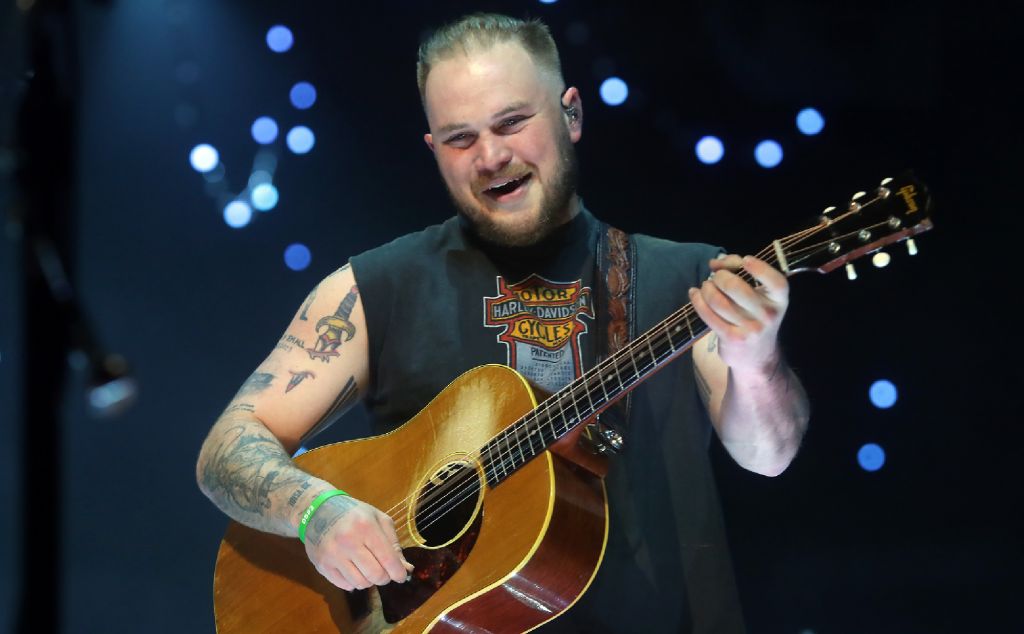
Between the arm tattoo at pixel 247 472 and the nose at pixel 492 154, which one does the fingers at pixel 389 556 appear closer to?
the arm tattoo at pixel 247 472

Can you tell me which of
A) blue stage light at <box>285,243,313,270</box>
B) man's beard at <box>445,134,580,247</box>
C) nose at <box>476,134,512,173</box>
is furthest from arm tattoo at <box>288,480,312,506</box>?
blue stage light at <box>285,243,313,270</box>

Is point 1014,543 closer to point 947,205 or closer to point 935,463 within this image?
point 935,463

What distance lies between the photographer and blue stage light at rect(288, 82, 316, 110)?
15.4 ft

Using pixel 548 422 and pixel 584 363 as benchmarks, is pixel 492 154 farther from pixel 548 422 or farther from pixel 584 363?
pixel 548 422

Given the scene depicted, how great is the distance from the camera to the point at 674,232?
436cm

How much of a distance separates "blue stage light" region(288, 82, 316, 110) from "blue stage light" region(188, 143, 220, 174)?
1.34ft

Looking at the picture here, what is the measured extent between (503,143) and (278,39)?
81.8 inches

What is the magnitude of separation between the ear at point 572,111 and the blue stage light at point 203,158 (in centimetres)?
196

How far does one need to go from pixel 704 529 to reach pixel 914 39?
2259 mm

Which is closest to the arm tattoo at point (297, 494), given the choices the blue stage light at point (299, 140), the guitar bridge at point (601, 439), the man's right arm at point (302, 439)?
the man's right arm at point (302, 439)

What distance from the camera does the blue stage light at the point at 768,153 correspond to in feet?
13.9

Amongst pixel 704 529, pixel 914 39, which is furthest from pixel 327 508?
pixel 914 39

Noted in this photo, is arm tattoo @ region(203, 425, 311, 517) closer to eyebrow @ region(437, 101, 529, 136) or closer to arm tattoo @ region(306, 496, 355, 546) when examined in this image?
arm tattoo @ region(306, 496, 355, 546)

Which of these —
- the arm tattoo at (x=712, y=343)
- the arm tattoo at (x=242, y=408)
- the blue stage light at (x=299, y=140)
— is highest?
the blue stage light at (x=299, y=140)
